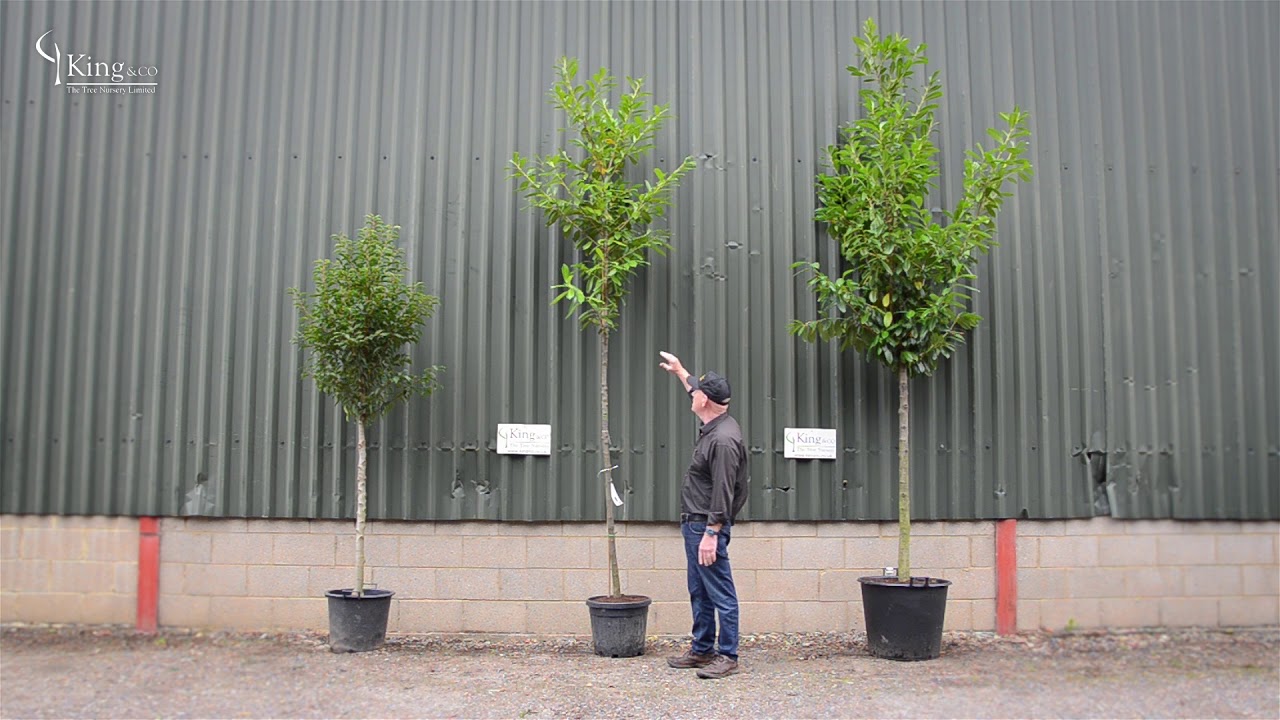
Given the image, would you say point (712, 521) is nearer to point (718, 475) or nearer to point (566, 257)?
point (718, 475)

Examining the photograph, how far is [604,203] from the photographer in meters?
6.93

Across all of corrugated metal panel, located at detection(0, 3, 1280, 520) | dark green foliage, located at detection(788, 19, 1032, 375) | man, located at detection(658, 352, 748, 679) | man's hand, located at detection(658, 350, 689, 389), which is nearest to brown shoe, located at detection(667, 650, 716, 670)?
man, located at detection(658, 352, 748, 679)

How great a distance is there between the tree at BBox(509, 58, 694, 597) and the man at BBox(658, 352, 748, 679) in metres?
0.76

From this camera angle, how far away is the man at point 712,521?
618 cm

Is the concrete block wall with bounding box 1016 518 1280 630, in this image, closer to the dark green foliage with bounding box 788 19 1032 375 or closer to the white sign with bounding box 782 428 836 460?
the white sign with bounding box 782 428 836 460

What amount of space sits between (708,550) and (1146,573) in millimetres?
3823

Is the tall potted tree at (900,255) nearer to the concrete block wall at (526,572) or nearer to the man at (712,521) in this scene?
the concrete block wall at (526,572)

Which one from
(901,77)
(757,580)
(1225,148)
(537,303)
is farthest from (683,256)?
(1225,148)

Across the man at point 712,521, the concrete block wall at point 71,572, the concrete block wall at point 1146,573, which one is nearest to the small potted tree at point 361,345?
the concrete block wall at point 71,572

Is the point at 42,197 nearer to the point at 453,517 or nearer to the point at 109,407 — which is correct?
the point at 109,407

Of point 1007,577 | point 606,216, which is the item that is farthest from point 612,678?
point 1007,577

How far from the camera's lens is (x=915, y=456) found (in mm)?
7613

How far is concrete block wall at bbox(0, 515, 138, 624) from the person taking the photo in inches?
301

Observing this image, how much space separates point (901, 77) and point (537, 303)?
10.2 ft
